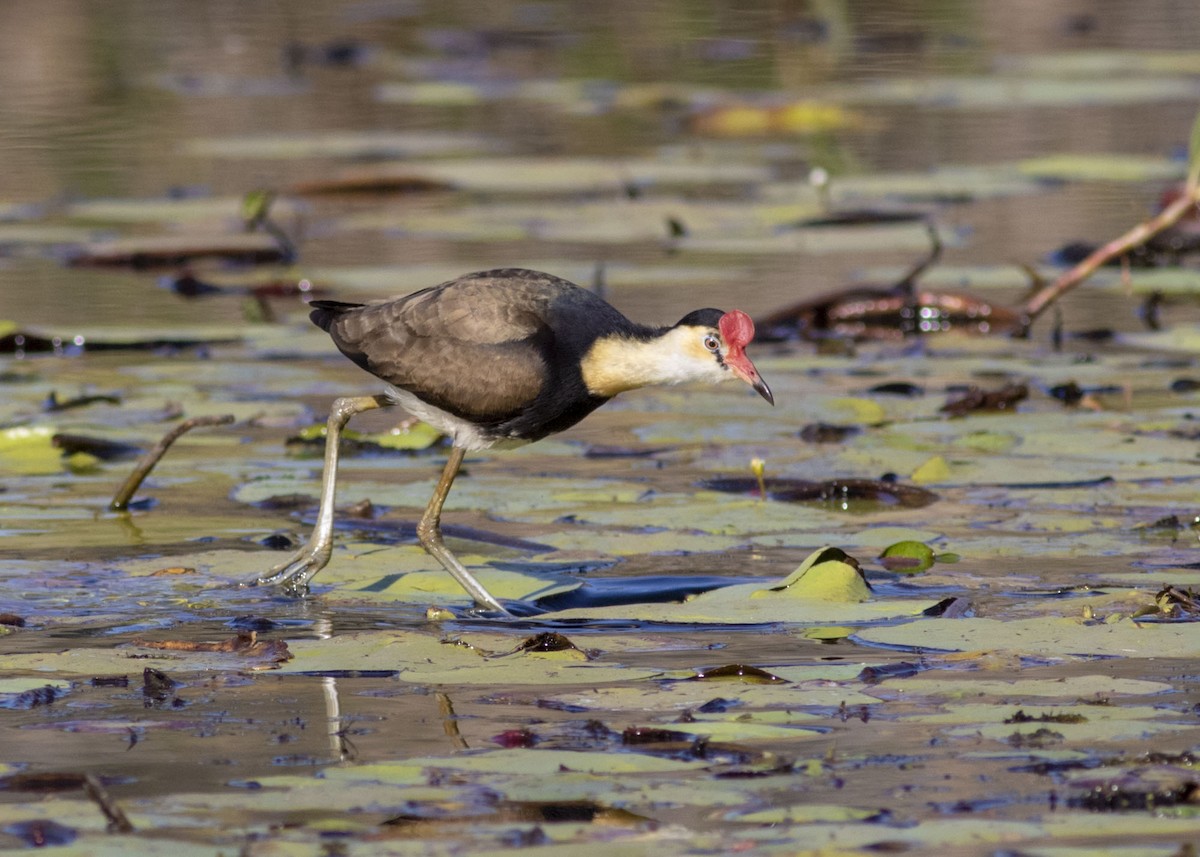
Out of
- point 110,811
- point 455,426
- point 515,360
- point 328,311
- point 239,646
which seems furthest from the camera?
point 328,311

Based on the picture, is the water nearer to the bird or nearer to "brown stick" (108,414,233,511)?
"brown stick" (108,414,233,511)

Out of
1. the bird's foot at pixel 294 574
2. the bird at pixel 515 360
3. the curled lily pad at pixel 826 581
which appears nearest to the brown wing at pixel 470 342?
the bird at pixel 515 360

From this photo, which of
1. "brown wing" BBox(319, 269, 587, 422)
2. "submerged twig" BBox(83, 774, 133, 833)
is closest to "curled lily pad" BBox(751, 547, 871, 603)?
"brown wing" BBox(319, 269, 587, 422)

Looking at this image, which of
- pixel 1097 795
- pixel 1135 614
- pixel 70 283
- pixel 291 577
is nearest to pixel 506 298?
pixel 291 577

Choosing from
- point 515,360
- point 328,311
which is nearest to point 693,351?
point 515,360

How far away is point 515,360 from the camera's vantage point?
621 cm

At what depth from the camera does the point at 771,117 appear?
53.3 ft

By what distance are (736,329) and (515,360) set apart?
649 mm

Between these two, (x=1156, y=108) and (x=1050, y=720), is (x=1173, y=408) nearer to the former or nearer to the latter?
(x=1050, y=720)

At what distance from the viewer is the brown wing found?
623 centimetres

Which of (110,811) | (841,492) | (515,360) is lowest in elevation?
(110,811)

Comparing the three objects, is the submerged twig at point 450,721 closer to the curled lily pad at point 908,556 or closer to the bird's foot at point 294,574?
the bird's foot at point 294,574

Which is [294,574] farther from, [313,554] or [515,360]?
[515,360]

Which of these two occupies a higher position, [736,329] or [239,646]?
[736,329]
